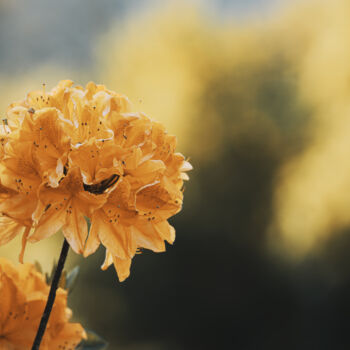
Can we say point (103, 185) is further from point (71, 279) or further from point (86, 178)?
point (71, 279)


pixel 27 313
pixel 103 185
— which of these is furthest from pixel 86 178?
pixel 27 313

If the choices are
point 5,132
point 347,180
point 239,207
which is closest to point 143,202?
point 5,132

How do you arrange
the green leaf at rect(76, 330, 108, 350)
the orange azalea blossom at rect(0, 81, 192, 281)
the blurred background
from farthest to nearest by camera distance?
the blurred background, the green leaf at rect(76, 330, 108, 350), the orange azalea blossom at rect(0, 81, 192, 281)

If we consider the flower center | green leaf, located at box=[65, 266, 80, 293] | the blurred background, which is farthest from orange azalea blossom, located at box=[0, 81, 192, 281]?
the blurred background

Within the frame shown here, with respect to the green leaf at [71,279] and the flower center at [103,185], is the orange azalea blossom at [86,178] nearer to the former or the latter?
the flower center at [103,185]

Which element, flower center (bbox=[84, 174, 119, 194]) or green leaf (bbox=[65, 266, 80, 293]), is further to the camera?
green leaf (bbox=[65, 266, 80, 293])

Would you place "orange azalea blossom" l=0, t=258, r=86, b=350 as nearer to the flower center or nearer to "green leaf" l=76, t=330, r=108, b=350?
"green leaf" l=76, t=330, r=108, b=350

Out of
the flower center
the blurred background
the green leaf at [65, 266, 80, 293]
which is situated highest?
the blurred background
